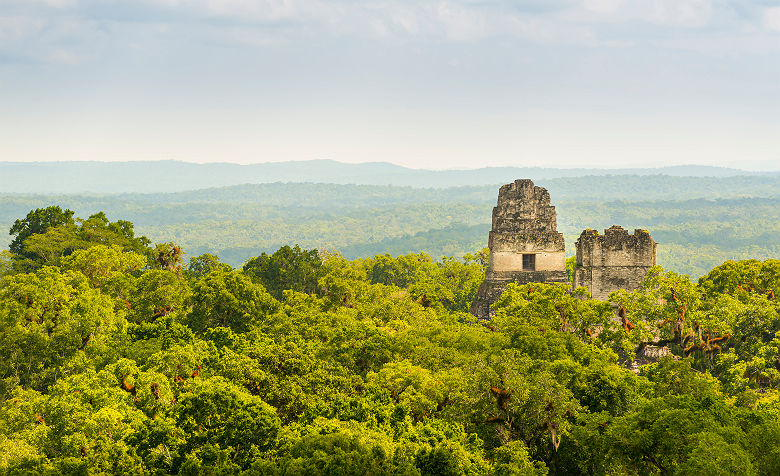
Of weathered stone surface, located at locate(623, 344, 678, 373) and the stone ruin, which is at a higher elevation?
the stone ruin

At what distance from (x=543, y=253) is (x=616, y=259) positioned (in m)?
5.99

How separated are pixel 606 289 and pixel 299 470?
2692 cm

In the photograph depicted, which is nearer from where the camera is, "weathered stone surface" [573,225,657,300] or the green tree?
"weathered stone surface" [573,225,657,300]

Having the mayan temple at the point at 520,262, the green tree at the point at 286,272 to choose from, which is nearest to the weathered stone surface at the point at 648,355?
the mayan temple at the point at 520,262

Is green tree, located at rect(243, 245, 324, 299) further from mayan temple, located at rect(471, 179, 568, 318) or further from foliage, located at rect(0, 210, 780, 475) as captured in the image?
mayan temple, located at rect(471, 179, 568, 318)

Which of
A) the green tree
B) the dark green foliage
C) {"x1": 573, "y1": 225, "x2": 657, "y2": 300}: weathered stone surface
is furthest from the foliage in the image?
the dark green foliage

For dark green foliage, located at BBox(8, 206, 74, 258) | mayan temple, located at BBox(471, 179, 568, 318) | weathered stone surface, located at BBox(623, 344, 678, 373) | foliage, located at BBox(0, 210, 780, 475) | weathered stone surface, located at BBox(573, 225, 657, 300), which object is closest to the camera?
foliage, located at BBox(0, 210, 780, 475)

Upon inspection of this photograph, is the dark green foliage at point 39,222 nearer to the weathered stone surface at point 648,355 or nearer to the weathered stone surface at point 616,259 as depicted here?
the weathered stone surface at point 616,259

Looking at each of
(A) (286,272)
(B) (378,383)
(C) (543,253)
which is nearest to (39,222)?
(A) (286,272)

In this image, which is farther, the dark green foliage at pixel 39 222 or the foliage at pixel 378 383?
the dark green foliage at pixel 39 222

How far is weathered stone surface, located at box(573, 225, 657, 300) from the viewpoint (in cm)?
4197

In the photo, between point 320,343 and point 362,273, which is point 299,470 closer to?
point 320,343

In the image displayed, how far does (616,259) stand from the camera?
4216 centimetres

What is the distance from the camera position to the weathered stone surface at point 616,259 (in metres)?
42.0
